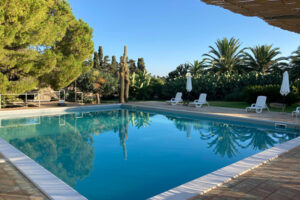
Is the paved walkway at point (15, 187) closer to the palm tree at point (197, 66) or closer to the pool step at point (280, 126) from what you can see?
the pool step at point (280, 126)

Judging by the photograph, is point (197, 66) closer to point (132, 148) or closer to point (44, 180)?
point (132, 148)

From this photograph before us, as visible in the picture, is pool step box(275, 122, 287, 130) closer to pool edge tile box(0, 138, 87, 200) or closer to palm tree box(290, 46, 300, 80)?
pool edge tile box(0, 138, 87, 200)

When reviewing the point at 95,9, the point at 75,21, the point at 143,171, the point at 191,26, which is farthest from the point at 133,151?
the point at 191,26

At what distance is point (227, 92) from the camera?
19.4 m

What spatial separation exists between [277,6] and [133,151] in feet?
17.5

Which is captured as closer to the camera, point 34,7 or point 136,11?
point 34,7

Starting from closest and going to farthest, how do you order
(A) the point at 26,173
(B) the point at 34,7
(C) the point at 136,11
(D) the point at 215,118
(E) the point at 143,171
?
(A) the point at 26,173
(E) the point at 143,171
(D) the point at 215,118
(B) the point at 34,7
(C) the point at 136,11

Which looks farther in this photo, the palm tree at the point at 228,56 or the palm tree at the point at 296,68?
the palm tree at the point at 228,56

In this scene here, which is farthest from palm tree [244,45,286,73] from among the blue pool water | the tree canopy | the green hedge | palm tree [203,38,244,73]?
the tree canopy

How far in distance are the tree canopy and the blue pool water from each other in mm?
4044

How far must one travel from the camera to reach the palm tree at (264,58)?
80.5ft

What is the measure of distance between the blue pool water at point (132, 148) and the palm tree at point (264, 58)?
17.5 metres

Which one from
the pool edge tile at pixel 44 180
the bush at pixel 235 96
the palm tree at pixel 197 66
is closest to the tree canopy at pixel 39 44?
the pool edge tile at pixel 44 180

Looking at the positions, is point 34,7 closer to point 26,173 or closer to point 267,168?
point 26,173
